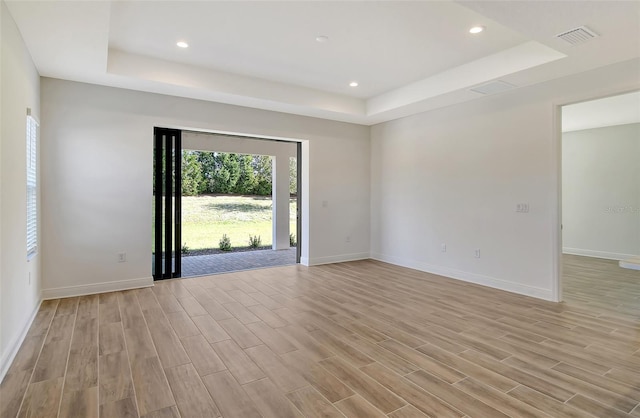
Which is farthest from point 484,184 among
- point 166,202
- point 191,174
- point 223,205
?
point 191,174

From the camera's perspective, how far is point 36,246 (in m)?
3.81

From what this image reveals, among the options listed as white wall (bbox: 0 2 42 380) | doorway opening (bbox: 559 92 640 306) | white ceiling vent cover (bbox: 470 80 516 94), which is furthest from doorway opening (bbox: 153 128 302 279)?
doorway opening (bbox: 559 92 640 306)

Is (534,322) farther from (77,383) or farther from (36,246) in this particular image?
(36,246)

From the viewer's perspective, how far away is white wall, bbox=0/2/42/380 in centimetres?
247

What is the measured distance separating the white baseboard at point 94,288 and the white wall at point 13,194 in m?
0.79

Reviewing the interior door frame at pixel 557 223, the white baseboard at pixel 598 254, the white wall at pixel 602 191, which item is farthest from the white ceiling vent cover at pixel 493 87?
the white baseboard at pixel 598 254

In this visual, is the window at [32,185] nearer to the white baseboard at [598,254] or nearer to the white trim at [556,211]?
the white trim at [556,211]

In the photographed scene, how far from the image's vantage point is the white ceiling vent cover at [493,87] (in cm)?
424

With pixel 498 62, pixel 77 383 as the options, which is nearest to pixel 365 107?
pixel 498 62

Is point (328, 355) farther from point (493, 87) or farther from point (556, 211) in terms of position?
point (493, 87)

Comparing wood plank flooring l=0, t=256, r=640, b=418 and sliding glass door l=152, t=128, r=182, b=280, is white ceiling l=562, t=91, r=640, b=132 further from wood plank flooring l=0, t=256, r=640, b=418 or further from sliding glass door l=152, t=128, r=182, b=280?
sliding glass door l=152, t=128, r=182, b=280

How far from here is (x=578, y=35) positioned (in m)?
2.99

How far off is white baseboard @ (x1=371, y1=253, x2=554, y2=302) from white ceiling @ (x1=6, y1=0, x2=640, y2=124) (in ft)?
8.60

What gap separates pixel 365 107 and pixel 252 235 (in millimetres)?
5312
